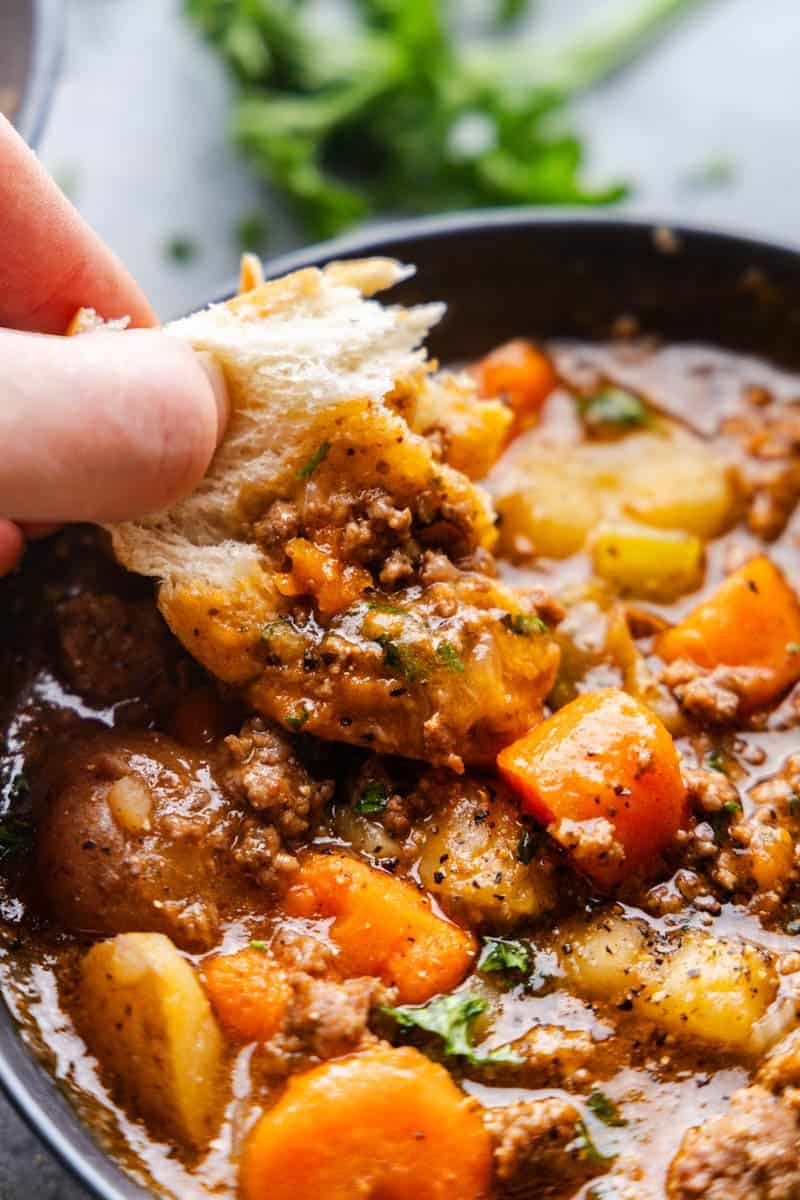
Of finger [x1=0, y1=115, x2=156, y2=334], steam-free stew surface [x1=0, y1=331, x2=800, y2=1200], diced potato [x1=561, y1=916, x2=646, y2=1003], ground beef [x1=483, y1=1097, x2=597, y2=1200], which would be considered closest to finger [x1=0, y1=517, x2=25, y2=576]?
steam-free stew surface [x1=0, y1=331, x2=800, y2=1200]

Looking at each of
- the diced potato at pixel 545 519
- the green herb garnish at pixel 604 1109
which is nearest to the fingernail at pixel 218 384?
the diced potato at pixel 545 519

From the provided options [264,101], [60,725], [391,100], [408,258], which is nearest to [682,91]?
[391,100]

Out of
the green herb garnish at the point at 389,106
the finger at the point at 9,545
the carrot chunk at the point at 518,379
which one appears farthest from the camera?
the green herb garnish at the point at 389,106

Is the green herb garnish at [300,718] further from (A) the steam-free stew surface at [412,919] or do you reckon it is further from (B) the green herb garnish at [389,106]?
(B) the green herb garnish at [389,106]

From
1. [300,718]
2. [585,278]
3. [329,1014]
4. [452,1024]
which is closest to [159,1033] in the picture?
[329,1014]

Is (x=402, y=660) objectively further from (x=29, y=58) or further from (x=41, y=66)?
(x=29, y=58)

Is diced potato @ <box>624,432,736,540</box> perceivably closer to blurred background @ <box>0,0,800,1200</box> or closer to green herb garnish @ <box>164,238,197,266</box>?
blurred background @ <box>0,0,800,1200</box>
